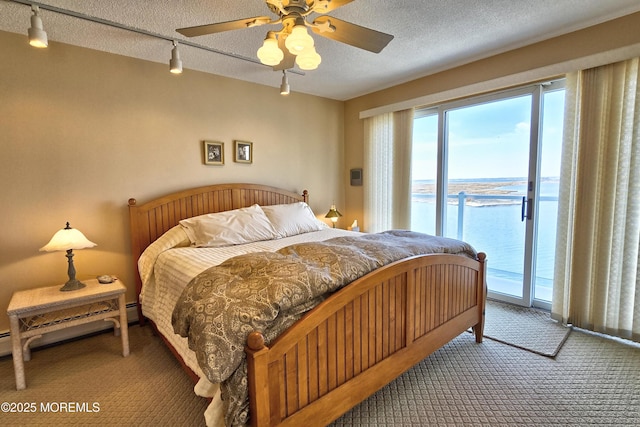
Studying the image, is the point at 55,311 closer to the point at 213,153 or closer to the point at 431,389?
the point at 213,153

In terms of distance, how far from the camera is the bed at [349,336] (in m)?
1.25

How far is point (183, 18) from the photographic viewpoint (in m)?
2.17

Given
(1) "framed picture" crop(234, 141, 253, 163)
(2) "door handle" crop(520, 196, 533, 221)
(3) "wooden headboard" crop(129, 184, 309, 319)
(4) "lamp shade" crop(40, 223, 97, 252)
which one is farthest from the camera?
(1) "framed picture" crop(234, 141, 253, 163)

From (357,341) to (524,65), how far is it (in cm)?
284

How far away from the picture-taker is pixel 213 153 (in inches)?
128

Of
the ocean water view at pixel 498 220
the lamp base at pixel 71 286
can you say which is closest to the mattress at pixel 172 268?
the lamp base at pixel 71 286

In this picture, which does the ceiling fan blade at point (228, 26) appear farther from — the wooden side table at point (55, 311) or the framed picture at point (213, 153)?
the wooden side table at point (55, 311)

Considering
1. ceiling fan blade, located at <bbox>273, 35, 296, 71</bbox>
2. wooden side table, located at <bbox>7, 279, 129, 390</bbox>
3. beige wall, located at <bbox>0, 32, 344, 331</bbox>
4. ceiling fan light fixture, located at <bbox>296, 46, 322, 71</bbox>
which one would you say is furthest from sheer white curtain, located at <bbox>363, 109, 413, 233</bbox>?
wooden side table, located at <bbox>7, 279, 129, 390</bbox>

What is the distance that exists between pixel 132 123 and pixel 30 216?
109 cm

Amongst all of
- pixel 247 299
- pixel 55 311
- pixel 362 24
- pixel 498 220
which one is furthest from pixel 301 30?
pixel 498 220

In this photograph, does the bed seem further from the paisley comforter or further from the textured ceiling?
the textured ceiling

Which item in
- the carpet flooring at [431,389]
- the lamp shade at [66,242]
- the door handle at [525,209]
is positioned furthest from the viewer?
the door handle at [525,209]

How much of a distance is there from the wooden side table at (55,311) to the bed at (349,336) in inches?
9.3

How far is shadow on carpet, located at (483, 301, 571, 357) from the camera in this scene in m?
2.35
